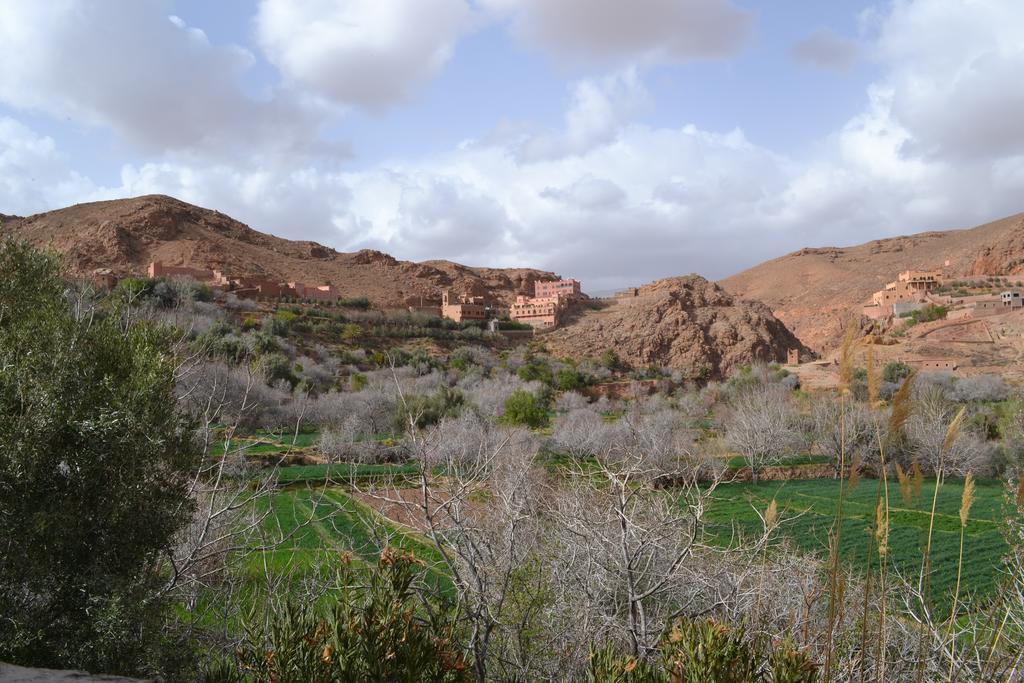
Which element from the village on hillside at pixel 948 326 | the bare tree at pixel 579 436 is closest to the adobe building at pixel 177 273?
the bare tree at pixel 579 436

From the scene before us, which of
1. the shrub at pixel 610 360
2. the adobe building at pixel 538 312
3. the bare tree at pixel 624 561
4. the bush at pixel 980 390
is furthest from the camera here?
the adobe building at pixel 538 312

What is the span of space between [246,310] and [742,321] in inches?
1516

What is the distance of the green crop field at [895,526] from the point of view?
12.0 metres

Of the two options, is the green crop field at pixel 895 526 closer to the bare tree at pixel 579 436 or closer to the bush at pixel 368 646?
the bare tree at pixel 579 436

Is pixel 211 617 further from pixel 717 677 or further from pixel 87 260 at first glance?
pixel 87 260

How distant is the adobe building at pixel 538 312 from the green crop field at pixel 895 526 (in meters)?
37.0

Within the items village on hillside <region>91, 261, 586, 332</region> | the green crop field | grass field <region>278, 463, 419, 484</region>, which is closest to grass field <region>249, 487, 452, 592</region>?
grass field <region>278, 463, 419, 484</region>

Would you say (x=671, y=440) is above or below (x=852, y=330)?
below

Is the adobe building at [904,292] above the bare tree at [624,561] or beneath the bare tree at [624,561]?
above

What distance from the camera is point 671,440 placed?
21.6 metres

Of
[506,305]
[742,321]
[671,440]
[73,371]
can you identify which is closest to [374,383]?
[671,440]

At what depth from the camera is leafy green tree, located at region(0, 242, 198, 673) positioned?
15.0ft

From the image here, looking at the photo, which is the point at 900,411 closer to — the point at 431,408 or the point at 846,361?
the point at 846,361

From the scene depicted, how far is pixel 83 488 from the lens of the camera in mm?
4953
